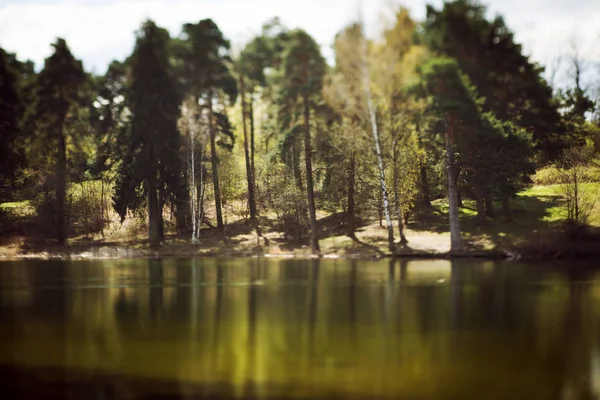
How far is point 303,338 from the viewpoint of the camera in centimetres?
1279

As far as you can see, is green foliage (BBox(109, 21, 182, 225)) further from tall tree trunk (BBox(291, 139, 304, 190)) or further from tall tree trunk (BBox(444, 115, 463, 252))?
tall tree trunk (BBox(444, 115, 463, 252))

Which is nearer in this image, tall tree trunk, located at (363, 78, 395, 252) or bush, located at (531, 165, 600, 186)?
tall tree trunk, located at (363, 78, 395, 252)

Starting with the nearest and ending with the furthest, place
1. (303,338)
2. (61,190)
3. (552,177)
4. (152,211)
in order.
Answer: (303,338), (152,211), (61,190), (552,177)

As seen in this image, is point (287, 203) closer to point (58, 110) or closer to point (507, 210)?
point (507, 210)

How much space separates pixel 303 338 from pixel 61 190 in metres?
35.4

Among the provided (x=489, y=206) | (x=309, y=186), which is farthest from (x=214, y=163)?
(x=489, y=206)

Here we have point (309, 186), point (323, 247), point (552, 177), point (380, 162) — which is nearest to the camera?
point (380, 162)

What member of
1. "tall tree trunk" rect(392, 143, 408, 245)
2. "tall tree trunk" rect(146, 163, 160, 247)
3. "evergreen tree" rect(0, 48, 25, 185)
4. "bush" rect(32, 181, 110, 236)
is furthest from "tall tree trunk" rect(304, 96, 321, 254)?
"evergreen tree" rect(0, 48, 25, 185)

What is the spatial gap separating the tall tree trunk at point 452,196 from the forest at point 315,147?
0.29 feet

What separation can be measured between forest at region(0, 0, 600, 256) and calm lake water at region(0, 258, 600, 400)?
523 inches

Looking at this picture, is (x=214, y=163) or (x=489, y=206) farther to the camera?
(x=214, y=163)

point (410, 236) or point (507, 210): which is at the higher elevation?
point (507, 210)

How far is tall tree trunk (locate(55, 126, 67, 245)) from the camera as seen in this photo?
142 ft

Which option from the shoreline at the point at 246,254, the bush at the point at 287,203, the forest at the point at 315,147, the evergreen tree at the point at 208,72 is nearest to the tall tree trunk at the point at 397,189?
the forest at the point at 315,147
